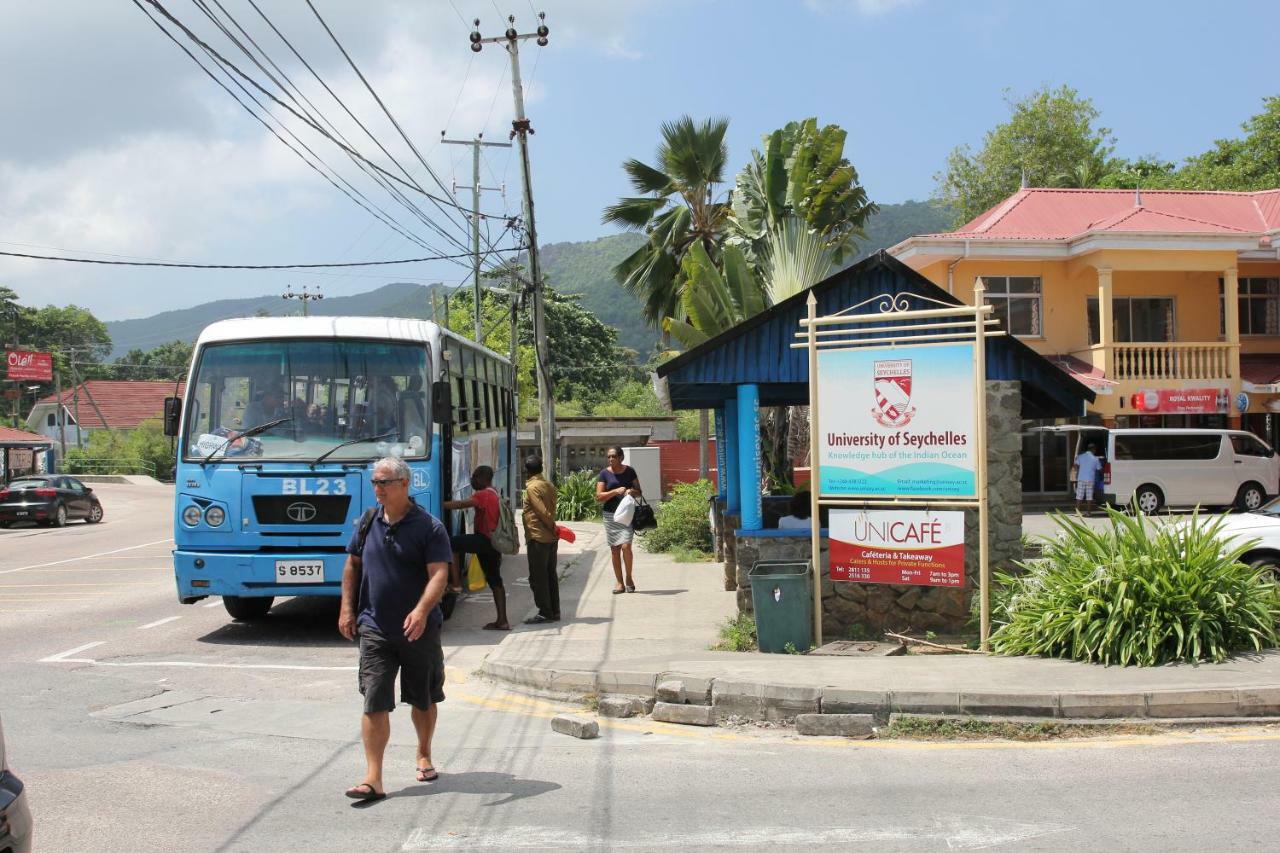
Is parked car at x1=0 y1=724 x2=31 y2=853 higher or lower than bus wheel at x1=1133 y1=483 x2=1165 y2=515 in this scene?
higher

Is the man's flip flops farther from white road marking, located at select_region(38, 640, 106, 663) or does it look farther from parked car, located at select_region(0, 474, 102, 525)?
parked car, located at select_region(0, 474, 102, 525)

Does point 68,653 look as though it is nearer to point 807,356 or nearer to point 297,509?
point 297,509

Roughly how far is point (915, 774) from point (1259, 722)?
8.28 ft

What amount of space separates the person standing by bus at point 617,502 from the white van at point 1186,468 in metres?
15.4

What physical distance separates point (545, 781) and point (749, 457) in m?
5.19

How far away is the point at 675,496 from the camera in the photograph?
2202cm

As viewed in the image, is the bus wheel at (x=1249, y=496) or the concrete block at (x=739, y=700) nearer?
the concrete block at (x=739, y=700)

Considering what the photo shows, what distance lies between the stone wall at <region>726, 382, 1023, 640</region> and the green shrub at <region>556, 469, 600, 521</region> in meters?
17.4

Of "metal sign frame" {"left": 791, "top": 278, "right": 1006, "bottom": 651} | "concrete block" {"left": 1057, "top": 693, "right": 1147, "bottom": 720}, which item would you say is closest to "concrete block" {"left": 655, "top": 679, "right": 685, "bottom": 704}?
"metal sign frame" {"left": 791, "top": 278, "right": 1006, "bottom": 651}

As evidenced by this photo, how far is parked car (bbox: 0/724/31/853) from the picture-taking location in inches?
143

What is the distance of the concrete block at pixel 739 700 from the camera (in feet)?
25.5

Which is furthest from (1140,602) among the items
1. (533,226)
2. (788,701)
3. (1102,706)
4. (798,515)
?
(533,226)

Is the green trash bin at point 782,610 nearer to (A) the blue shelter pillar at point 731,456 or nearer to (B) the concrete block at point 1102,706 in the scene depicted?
(B) the concrete block at point 1102,706

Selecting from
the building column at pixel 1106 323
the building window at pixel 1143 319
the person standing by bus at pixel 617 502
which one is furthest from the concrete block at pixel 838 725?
the building window at pixel 1143 319
